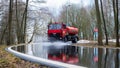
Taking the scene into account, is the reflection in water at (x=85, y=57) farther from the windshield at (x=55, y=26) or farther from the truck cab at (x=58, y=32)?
the windshield at (x=55, y=26)

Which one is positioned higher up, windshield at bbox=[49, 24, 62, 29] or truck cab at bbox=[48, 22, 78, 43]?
windshield at bbox=[49, 24, 62, 29]

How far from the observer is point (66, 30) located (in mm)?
37250

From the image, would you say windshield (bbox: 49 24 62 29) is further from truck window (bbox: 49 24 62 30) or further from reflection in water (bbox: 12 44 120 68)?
reflection in water (bbox: 12 44 120 68)

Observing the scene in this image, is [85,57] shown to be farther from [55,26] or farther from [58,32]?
[55,26]

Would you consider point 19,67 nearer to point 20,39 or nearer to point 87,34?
point 20,39

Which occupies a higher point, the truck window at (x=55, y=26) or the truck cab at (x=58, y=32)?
the truck window at (x=55, y=26)

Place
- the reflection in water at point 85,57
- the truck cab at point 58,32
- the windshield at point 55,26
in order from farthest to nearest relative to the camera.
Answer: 1. the windshield at point 55,26
2. the truck cab at point 58,32
3. the reflection in water at point 85,57

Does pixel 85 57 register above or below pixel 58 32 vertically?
below

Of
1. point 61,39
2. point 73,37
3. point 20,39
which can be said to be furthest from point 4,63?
point 20,39

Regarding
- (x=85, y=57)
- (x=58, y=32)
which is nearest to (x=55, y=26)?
(x=58, y=32)

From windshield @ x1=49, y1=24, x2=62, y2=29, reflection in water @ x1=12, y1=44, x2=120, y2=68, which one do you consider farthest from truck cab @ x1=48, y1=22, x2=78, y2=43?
reflection in water @ x1=12, y1=44, x2=120, y2=68

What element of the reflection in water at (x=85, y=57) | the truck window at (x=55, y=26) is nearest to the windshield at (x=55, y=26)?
the truck window at (x=55, y=26)

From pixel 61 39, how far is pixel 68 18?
4358 centimetres

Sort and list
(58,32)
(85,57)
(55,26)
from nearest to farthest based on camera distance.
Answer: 1. (85,57)
2. (58,32)
3. (55,26)
